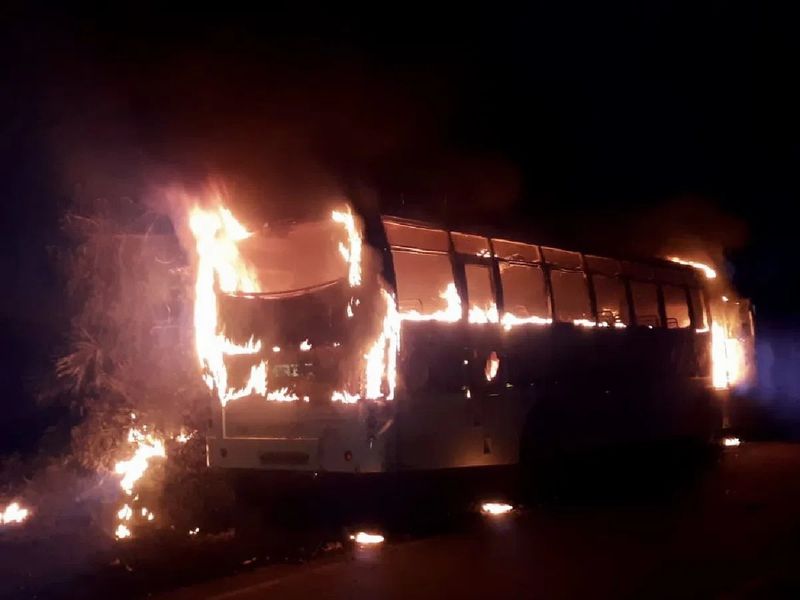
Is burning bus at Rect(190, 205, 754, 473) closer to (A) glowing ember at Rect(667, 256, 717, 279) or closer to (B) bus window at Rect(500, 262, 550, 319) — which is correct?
(B) bus window at Rect(500, 262, 550, 319)

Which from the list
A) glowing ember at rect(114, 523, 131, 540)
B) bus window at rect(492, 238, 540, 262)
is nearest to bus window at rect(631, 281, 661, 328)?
bus window at rect(492, 238, 540, 262)

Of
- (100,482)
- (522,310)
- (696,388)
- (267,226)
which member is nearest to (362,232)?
(267,226)

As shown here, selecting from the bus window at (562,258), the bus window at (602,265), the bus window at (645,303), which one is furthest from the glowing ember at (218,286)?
the bus window at (645,303)

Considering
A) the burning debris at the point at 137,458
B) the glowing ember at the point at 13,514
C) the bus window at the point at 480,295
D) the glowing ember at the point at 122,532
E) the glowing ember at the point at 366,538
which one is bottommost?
the glowing ember at the point at 366,538

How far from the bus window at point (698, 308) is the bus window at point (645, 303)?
1456mm

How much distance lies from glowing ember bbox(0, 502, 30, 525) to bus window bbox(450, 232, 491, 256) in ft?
22.5

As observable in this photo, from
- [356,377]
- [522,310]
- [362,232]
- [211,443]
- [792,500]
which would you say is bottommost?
[792,500]

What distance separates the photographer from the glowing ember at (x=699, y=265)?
1643cm

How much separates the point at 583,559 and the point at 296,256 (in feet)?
15.8

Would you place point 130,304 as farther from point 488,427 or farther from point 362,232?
point 488,427

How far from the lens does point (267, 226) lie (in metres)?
11.0

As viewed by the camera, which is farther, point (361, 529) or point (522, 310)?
point (522, 310)

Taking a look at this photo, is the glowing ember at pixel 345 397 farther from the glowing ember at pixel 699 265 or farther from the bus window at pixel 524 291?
the glowing ember at pixel 699 265

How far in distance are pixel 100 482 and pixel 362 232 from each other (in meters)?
6.01
